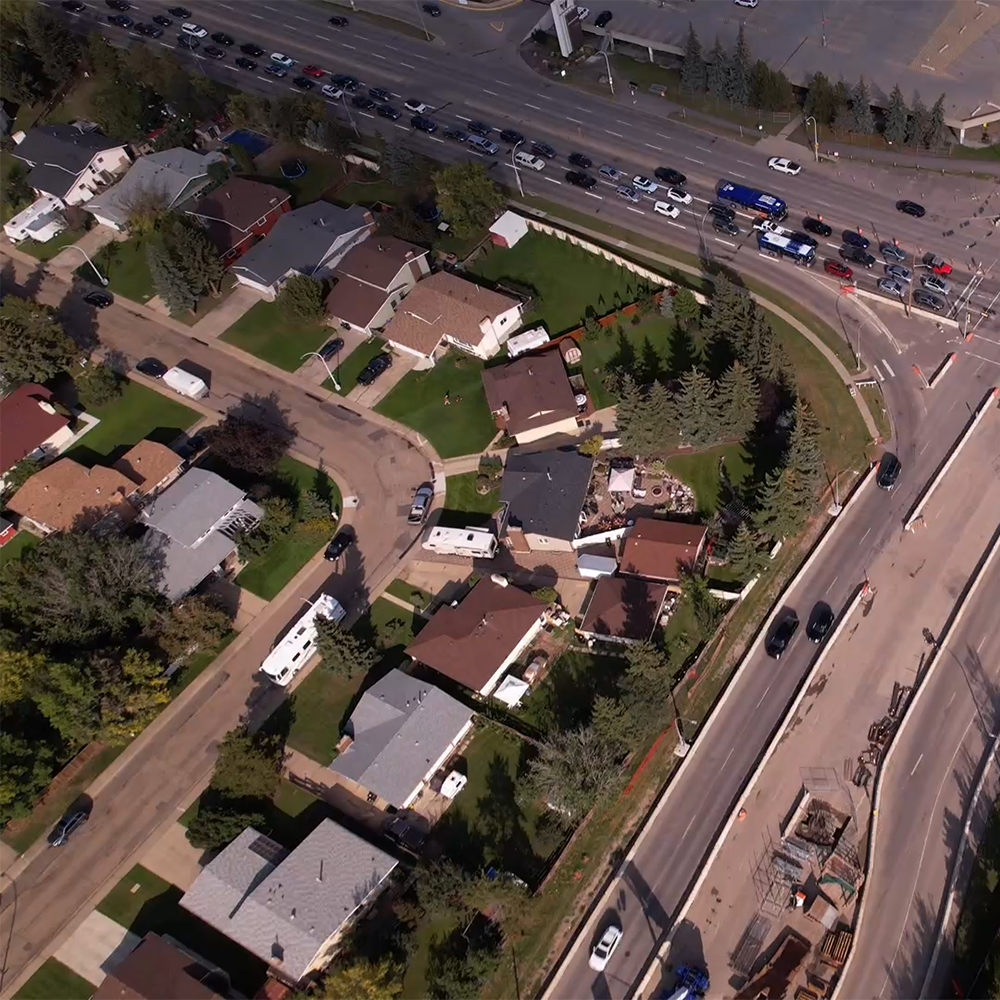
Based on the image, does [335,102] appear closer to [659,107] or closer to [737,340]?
[659,107]

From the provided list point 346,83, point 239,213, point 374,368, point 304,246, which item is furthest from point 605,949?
point 346,83

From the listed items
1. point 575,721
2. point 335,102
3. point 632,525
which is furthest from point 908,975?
point 335,102

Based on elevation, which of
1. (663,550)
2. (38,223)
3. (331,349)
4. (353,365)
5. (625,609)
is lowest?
(625,609)

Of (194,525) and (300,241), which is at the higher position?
(300,241)

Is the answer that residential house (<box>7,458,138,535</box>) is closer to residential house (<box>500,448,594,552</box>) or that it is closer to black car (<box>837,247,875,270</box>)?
residential house (<box>500,448,594,552</box>)

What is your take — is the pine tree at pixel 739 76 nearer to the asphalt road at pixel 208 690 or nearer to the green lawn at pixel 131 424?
the asphalt road at pixel 208 690

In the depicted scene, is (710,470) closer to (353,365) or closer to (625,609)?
(625,609)
